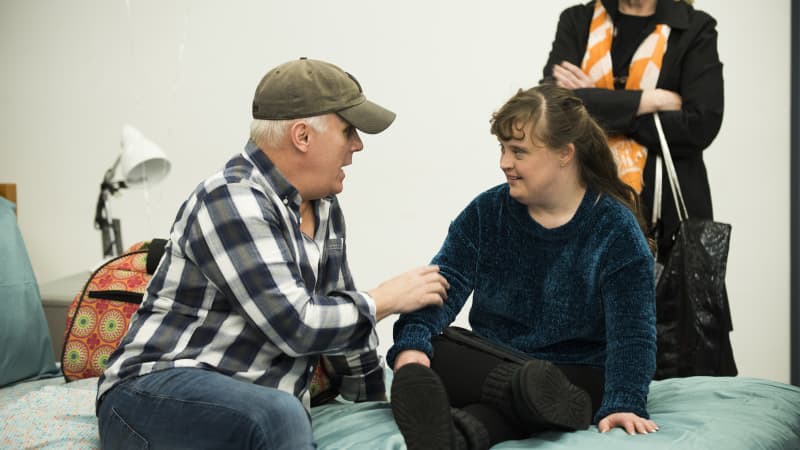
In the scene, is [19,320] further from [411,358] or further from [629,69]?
[629,69]

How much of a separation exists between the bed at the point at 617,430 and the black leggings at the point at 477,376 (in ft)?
0.14

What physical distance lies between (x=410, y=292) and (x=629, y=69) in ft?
3.44

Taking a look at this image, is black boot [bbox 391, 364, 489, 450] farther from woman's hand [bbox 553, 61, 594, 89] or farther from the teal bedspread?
woman's hand [bbox 553, 61, 594, 89]

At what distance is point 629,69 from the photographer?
2.36 metres

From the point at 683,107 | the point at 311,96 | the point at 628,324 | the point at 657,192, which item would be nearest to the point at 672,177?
the point at 657,192

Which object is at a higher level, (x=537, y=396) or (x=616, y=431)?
(x=537, y=396)

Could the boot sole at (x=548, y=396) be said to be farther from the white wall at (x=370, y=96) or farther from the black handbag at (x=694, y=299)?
the white wall at (x=370, y=96)

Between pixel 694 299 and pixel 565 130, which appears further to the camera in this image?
pixel 694 299

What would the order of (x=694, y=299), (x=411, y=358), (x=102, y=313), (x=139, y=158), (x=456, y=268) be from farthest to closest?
(x=139, y=158), (x=694, y=299), (x=102, y=313), (x=456, y=268), (x=411, y=358)

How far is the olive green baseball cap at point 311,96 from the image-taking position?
5.33 feet

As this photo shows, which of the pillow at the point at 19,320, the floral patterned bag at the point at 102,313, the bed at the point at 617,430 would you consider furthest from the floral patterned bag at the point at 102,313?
the pillow at the point at 19,320

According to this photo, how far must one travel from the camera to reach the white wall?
10.4 ft

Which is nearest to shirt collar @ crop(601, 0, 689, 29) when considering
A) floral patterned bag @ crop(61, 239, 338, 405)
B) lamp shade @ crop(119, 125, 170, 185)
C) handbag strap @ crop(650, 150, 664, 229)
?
handbag strap @ crop(650, 150, 664, 229)

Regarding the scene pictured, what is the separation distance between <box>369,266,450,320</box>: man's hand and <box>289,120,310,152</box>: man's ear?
310mm
